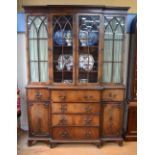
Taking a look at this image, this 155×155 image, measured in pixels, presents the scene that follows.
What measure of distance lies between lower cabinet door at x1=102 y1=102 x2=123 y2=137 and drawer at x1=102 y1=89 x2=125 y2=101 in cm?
7

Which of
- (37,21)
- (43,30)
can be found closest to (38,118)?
(43,30)

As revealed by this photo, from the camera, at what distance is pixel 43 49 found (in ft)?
8.61

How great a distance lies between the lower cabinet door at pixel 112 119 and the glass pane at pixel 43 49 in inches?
38.8

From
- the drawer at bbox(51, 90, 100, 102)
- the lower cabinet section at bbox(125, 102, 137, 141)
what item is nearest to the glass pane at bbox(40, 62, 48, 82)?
the drawer at bbox(51, 90, 100, 102)

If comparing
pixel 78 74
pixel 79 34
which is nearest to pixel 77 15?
pixel 79 34

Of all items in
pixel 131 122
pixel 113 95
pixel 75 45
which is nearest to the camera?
pixel 75 45

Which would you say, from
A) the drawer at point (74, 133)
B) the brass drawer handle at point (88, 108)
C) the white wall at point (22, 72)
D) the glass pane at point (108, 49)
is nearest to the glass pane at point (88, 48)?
the glass pane at point (108, 49)

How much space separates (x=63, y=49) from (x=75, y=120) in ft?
3.04

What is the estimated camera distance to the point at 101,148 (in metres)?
2.71

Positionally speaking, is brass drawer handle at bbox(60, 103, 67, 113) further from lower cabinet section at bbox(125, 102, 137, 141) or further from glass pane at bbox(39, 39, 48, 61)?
lower cabinet section at bbox(125, 102, 137, 141)

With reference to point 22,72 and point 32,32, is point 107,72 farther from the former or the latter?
point 22,72

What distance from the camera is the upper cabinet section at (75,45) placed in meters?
2.50
